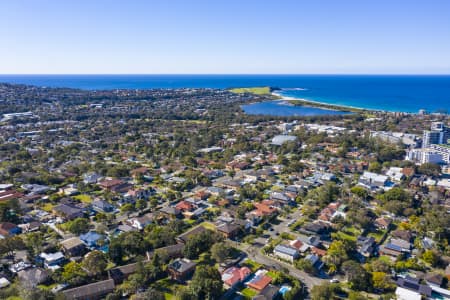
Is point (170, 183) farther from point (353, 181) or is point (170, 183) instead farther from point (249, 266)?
point (353, 181)

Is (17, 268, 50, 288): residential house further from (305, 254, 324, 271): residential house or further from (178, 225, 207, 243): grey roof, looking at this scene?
(305, 254, 324, 271): residential house

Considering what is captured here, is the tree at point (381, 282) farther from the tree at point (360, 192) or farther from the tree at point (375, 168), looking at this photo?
the tree at point (375, 168)

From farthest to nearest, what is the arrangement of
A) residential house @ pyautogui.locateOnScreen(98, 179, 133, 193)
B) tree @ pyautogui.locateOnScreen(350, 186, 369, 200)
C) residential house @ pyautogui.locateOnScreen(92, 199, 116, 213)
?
residential house @ pyautogui.locateOnScreen(98, 179, 133, 193)
tree @ pyautogui.locateOnScreen(350, 186, 369, 200)
residential house @ pyautogui.locateOnScreen(92, 199, 116, 213)

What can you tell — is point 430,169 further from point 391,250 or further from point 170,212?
point 170,212

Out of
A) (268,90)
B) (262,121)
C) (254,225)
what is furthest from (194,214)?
(268,90)

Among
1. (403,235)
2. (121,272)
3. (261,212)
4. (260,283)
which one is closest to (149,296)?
(121,272)

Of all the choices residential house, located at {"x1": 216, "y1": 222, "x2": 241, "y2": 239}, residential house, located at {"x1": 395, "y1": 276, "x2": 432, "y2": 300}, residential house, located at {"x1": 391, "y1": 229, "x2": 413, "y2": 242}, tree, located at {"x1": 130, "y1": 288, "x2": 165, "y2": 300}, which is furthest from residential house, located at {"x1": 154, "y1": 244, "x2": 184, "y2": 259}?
residential house, located at {"x1": 391, "y1": 229, "x2": 413, "y2": 242}

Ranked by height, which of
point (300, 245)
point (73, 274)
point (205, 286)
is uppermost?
point (205, 286)
